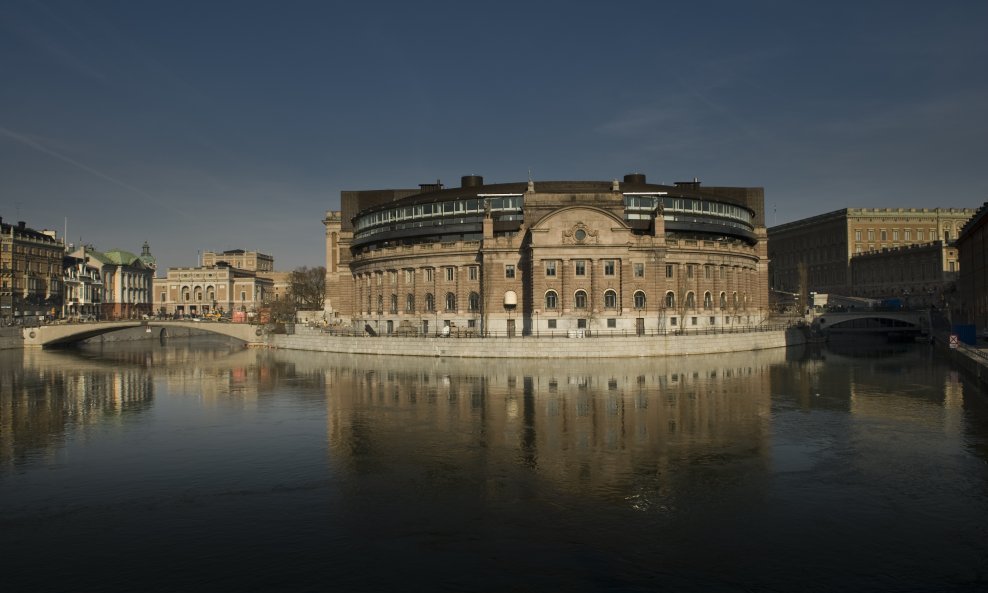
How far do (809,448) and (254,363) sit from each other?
6902cm

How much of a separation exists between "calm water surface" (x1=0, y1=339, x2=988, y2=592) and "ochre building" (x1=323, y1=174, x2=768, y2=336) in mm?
30273

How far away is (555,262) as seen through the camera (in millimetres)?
87312

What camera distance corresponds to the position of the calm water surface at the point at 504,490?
21.1m

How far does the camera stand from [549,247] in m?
86.4

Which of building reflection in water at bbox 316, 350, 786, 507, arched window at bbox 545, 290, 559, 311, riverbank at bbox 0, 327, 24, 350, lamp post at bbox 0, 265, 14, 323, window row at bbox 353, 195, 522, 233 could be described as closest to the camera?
building reflection in water at bbox 316, 350, 786, 507

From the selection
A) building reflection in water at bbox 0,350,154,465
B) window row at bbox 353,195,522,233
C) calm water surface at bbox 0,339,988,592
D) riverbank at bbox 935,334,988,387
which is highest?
window row at bbox 353,195,522,233

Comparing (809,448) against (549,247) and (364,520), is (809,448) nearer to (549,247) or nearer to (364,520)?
(364,520)

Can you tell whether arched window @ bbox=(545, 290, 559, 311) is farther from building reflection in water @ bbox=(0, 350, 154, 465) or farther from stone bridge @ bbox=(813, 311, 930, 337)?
stone bridge @ bbox=(813, 311, 930, 337)

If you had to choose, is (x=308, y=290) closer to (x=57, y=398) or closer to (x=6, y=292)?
(x=6, y=292)

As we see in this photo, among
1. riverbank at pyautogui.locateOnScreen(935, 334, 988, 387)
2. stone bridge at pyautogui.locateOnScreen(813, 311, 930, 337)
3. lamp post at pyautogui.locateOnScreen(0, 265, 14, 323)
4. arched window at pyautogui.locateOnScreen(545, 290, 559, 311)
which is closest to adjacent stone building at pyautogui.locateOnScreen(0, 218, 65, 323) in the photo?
lamp post at pyautogui.locateOnScreen(0, 265, 14, 323)

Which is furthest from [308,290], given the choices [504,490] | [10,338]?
[504,490]

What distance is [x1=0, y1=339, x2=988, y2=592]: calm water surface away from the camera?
21062mm

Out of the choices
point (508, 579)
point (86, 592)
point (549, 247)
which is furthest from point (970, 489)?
point (549, 247)

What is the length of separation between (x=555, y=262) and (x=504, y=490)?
60.2 m
